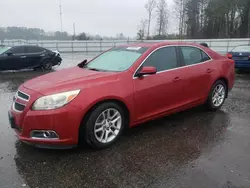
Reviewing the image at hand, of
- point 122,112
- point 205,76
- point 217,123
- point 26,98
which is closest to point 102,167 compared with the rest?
point 122,112

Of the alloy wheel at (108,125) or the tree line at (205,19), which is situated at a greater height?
the tree line at (205,19)

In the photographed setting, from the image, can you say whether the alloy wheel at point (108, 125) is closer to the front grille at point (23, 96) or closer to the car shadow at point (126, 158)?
the car shadow at point (126, 158)

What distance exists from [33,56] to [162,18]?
39008 millimetres

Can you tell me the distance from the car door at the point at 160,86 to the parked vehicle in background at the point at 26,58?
10.1m

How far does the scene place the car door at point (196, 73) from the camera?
4918mm

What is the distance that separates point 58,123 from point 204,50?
3604 mm

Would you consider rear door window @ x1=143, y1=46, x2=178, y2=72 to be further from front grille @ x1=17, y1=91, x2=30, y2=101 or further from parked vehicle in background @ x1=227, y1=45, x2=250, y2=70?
parked vehicle in background @ x1=227, y1=45, x2=250, y2=70

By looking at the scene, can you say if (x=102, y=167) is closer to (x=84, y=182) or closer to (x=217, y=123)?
(x=84, y=182)

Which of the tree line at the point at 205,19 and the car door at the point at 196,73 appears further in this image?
the tree line at the point at 205,19

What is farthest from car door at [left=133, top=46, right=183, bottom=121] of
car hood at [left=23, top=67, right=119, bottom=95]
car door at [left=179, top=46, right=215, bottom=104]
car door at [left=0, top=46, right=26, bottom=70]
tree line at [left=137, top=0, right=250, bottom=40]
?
tree line at [left=137, top=0, right=250, bottom=40]

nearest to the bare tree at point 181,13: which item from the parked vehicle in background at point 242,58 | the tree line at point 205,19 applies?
the tree line at point 205,19

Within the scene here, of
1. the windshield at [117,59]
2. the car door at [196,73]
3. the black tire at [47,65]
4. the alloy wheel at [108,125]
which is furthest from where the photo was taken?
the black tire at [47,65]

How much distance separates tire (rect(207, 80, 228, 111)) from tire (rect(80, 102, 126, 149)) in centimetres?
243

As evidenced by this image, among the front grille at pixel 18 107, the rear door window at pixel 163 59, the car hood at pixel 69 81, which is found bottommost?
the front grille at pixel 18 107
